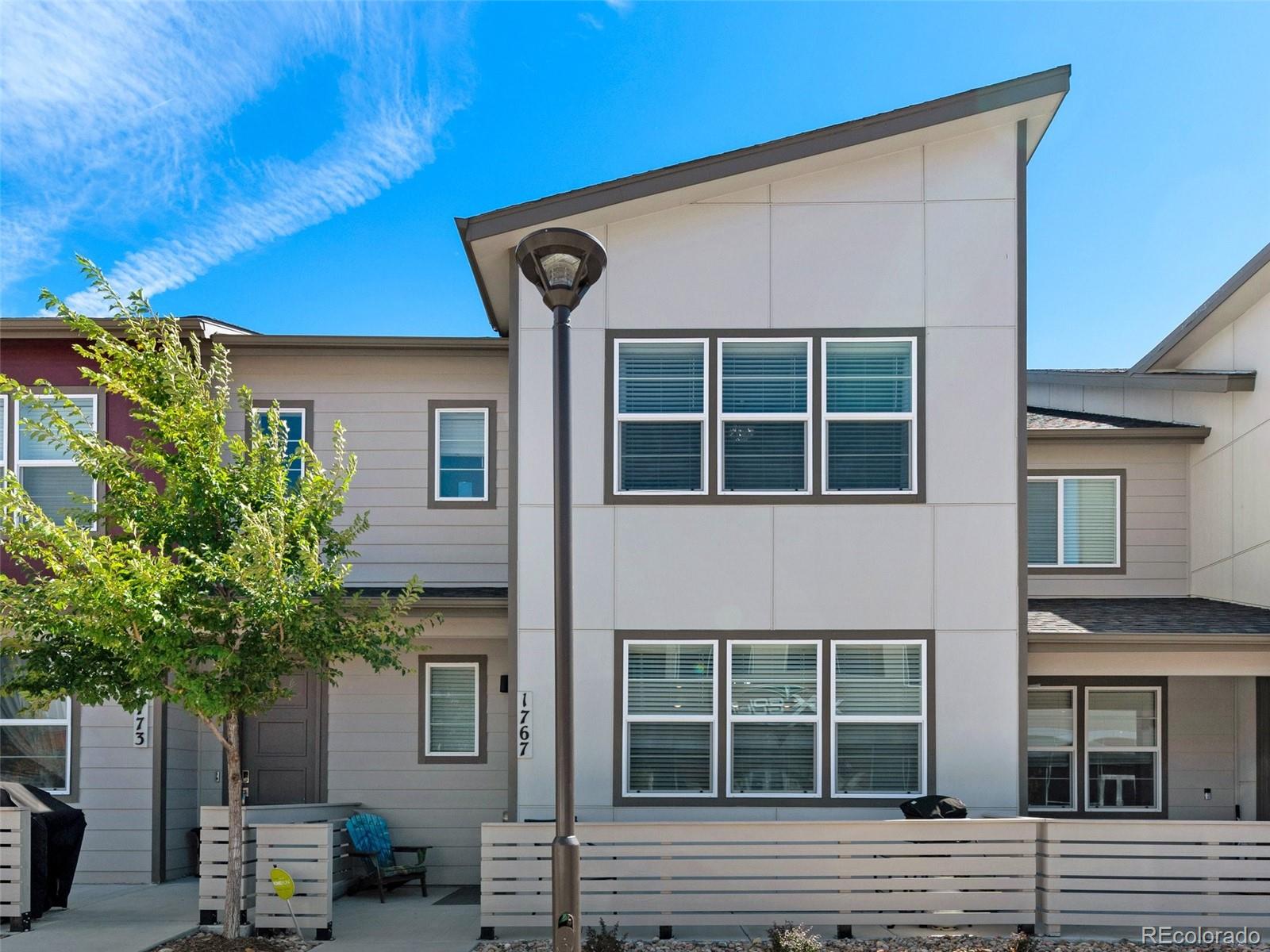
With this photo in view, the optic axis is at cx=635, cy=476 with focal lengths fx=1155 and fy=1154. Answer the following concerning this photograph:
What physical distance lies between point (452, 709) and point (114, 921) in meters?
3.92

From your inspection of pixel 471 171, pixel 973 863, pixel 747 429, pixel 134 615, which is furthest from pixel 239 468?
pixel 471 171

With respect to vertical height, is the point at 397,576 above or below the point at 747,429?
below

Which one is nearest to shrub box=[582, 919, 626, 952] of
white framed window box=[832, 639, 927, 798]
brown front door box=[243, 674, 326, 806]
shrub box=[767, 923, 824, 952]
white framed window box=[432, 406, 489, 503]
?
shrub box=[767, 923, 824, 952]

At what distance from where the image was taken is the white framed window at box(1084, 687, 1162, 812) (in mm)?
Answer: 12898

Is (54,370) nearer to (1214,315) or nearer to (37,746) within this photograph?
(37,746)

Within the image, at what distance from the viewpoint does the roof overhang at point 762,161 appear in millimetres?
10523

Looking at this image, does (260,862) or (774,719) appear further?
(774,719)

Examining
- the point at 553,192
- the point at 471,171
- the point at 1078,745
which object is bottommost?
the point at 1078,745

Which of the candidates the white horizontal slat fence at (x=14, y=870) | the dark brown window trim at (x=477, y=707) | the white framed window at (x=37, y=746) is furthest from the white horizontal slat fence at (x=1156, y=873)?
the white framed window at (x=37, y=746)

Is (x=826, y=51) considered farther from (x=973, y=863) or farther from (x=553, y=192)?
(x=973, y=863)

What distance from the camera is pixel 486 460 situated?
1323cm

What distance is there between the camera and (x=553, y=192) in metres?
10.6

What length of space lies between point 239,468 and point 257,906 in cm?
378

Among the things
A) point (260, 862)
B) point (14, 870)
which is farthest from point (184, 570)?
point (14, 870)
